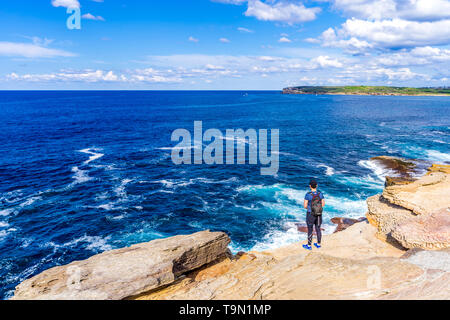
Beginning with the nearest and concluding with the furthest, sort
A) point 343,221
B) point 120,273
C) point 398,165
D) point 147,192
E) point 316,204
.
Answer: point 120,273 < point 316,204 < point 343,221 < point 147,192 < point 398,165

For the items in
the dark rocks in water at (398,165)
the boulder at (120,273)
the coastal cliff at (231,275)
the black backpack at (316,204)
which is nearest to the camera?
the coastal cliff at (231,275)

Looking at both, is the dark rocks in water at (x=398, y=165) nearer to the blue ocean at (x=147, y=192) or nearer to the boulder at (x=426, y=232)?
the blue ocean at (x=147, y=192)

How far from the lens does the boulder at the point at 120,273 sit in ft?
36.6

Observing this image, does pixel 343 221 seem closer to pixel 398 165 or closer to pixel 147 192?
pixel 147 192

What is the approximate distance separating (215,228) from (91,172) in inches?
1083

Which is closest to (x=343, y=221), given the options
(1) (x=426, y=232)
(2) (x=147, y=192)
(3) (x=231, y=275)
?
(1) (x=426, y=232)

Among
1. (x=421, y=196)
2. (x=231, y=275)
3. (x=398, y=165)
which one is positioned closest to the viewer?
(x=231, y=275)

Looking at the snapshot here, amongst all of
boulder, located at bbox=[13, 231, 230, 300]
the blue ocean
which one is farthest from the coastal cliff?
the blue ocean

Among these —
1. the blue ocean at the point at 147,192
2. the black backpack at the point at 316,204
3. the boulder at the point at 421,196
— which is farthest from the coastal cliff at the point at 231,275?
the blue ocean at the point at 147,192

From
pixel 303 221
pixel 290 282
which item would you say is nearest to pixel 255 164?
pixel 303 221

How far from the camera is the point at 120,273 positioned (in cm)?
1224

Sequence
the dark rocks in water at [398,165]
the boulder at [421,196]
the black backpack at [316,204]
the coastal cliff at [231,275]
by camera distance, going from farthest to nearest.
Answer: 1. the dark rocks in water at [398,165]
2. the boulder at [421,196]
3. the black backpack at [316,204]
4. the coastal cliff at [231,275]

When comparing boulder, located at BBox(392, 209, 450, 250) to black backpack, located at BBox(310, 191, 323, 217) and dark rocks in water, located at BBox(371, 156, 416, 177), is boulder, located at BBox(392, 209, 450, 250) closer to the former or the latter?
black backpack, located at BBox(310, 191, 323, 217)

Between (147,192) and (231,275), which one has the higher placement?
(231,275)
